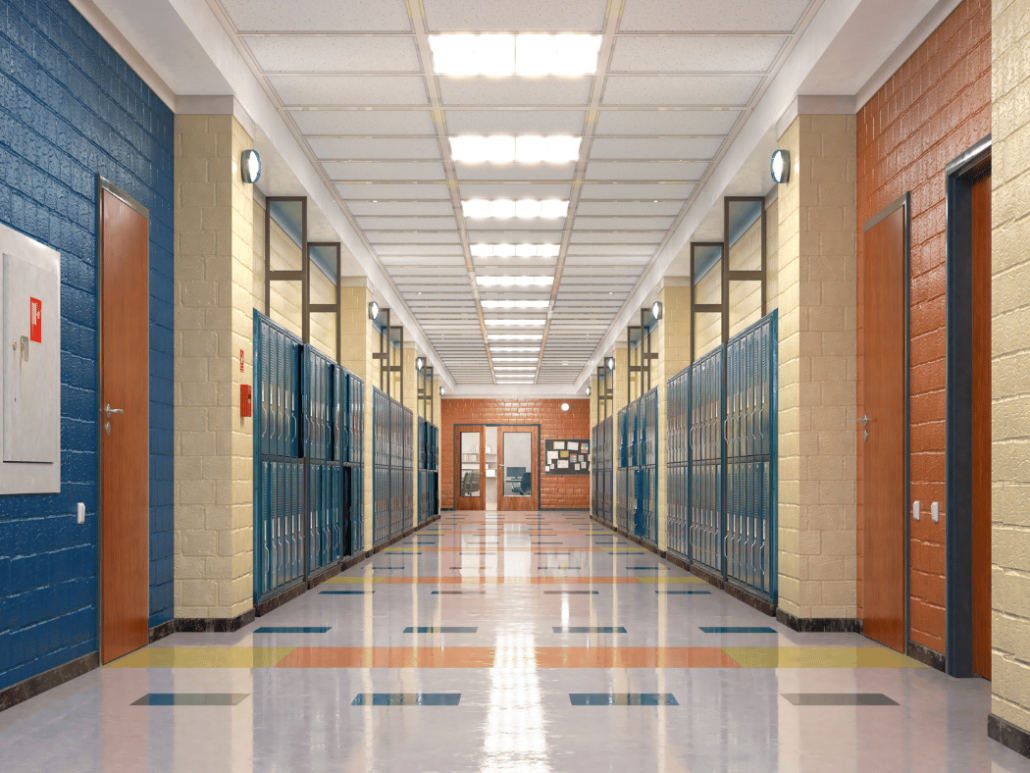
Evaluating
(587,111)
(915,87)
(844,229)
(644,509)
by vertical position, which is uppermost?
(587,111)

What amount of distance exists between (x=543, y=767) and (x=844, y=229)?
13.4 feet

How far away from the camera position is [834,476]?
5.85m

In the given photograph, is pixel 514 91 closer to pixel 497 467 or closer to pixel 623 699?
pixel 623 699

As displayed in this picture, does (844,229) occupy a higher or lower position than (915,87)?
lower

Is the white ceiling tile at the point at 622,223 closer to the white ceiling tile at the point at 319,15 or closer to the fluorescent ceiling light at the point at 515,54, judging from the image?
the fluorescent ceiling light at the point at 515,54

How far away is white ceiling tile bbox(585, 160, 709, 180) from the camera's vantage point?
785cm

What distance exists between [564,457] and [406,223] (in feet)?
59.1

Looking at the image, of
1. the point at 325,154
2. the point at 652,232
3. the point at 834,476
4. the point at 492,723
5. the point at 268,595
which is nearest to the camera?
the point at 492,723

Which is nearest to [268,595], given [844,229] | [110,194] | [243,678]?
[243,678]

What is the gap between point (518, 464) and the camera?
89.0 feet

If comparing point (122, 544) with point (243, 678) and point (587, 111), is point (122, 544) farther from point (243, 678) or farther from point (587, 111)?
point (587, 111)

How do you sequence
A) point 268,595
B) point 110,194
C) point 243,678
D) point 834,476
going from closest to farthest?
point 243,678
point 110,194
point 834,476
point 268,595

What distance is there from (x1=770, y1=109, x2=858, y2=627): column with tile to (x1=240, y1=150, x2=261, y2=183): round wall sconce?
344 centimetres

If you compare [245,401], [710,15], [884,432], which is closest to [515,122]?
[710,15]
